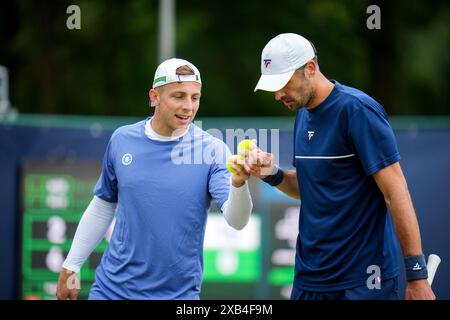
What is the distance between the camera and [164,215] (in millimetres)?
5023

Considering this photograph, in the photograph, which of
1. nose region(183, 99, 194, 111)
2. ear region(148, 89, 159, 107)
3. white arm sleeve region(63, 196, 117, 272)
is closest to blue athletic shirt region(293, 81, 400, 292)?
nose region(183, 99, 194, 111)

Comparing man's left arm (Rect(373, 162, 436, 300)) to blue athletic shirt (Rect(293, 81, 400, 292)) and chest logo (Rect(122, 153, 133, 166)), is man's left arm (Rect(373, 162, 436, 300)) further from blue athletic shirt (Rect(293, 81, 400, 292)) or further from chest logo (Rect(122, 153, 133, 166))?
chest logo (Rect(122, 153, 133, 166))

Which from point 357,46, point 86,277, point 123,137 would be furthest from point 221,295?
point 357,46

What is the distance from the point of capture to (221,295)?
9.05m

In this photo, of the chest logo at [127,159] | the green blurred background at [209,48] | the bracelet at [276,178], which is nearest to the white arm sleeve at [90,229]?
the chest logo at [127,159]

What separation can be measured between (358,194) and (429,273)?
62 centimetres

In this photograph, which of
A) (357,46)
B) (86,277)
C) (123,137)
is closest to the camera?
(123,137)

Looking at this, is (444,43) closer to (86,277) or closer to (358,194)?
(86,277)

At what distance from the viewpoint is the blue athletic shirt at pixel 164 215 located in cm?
503

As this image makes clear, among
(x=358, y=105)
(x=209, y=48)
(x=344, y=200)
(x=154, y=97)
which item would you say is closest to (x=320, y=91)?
(x=358, y=105)

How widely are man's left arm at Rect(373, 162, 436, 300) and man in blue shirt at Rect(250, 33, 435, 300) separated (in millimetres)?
11

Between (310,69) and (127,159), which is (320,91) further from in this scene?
(127,159)

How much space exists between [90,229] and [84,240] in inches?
3.0

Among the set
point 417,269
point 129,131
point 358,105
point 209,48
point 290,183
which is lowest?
point 417,269
